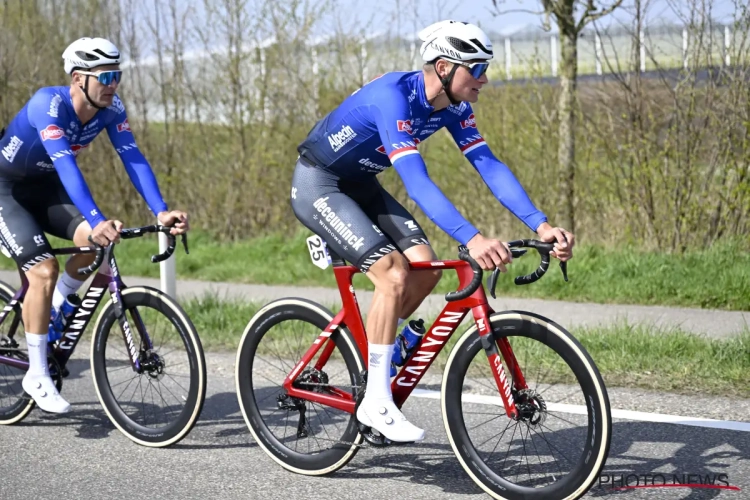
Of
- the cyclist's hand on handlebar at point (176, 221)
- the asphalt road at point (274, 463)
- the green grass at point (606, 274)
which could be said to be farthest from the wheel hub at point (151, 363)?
the green grass at point (606, 274)

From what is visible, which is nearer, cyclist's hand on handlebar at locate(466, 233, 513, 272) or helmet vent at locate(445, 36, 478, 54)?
cyclist's hand on handlebar at locate(466, 233, 513, 272)

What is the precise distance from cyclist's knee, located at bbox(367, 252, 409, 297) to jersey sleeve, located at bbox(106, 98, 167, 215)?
163 cm

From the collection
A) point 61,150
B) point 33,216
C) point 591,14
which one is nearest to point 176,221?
point 61,150

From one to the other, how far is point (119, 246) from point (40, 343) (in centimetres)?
773

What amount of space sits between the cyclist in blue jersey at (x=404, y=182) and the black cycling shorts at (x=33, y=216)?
169 centimetres

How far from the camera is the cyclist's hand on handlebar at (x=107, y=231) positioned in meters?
5.33

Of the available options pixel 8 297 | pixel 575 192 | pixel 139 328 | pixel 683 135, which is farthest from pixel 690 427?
pixel 575 192

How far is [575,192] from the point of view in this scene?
36.8 feet

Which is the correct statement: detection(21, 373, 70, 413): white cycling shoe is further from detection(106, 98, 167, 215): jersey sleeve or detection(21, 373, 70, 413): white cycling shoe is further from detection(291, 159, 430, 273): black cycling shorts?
detection(291, 159, 430, 273): black cycling shorts

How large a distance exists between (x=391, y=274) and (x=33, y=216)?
8.27ft

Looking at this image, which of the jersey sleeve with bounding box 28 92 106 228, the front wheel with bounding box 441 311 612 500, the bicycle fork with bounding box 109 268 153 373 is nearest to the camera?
the front wheel with bounding box 441 311 612 500

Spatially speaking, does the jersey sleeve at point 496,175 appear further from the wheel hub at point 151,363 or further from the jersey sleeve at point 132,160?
the wheel hub at point 151,363

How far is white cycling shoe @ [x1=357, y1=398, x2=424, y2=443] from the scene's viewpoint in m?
4.66

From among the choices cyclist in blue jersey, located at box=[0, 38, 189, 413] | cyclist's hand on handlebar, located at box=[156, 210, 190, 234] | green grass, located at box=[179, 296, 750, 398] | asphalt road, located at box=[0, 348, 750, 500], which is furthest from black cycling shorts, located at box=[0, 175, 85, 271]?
green grass, located at box=[179, 296, 750, 398]
